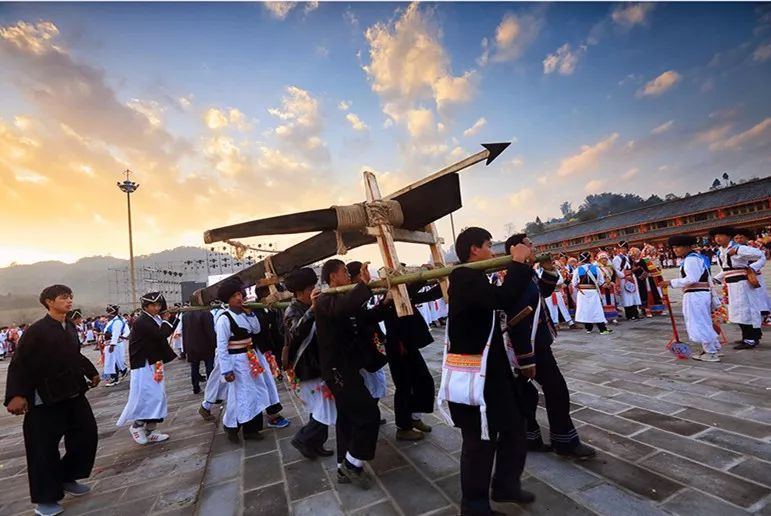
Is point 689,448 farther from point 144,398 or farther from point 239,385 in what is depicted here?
point 144,398

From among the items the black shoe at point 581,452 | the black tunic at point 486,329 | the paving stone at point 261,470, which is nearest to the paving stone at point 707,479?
the black shoe at point 581,452

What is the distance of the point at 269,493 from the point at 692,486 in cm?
330

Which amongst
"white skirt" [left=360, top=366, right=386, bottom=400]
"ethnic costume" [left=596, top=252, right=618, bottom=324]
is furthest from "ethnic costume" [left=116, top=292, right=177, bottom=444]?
"ethnic costume" [left=596, top=252, right=618, bottom=324]

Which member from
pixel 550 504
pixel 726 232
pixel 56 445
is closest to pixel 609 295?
pixel 726 232

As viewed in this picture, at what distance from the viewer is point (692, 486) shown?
2.68 m

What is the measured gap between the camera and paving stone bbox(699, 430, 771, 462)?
3.04m

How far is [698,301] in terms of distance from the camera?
6.05 m

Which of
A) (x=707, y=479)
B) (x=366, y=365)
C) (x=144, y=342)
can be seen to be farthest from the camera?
(x=144, y=342)

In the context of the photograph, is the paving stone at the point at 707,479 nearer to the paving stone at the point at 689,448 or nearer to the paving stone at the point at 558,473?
the paving stone at the point at 689,448

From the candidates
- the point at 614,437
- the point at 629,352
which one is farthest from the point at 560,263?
the point at 614,437

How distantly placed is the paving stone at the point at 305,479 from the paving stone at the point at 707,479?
2.74m

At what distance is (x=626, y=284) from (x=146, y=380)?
37.0ft

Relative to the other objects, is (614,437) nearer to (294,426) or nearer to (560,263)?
(294,426)

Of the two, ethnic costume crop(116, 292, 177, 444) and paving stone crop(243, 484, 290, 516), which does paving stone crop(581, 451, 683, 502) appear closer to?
paving stone crop(243, 484, 290, 516)
